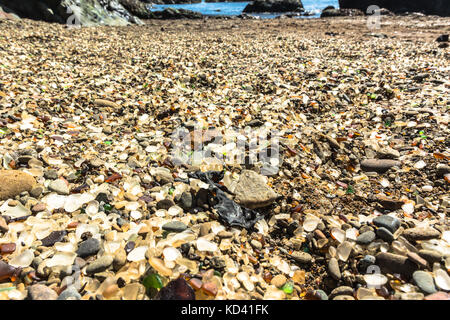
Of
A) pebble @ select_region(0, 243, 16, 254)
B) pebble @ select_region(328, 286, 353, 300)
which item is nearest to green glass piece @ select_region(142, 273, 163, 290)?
pebble @ select_region(0, 243, 16, 254)

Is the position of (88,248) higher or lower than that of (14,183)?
lower

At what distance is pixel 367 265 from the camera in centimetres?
228

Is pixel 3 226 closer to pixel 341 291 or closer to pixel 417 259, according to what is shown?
pixel 341 291

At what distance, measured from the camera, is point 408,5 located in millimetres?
27656

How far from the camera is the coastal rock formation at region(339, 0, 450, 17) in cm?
2539

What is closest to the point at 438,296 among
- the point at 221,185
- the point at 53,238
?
the point at 221,185

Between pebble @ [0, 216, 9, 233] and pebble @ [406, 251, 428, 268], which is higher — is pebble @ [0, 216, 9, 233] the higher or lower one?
the higher one

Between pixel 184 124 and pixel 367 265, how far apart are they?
3208 millimetres

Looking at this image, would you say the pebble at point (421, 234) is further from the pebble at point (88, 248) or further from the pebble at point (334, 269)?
the pebble at point (88, 248)

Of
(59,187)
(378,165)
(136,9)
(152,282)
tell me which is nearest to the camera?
(152,282)

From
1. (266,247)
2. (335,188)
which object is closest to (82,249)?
(266,247)

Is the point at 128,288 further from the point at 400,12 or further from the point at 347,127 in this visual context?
the point at 400,12

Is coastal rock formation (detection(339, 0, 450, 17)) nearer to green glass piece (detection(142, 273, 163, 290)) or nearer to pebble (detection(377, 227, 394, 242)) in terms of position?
pebble (detection(377, 227, 394, 242))

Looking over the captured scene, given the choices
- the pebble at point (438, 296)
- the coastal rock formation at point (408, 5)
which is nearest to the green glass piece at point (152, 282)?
the pebble at point (438, 296)
